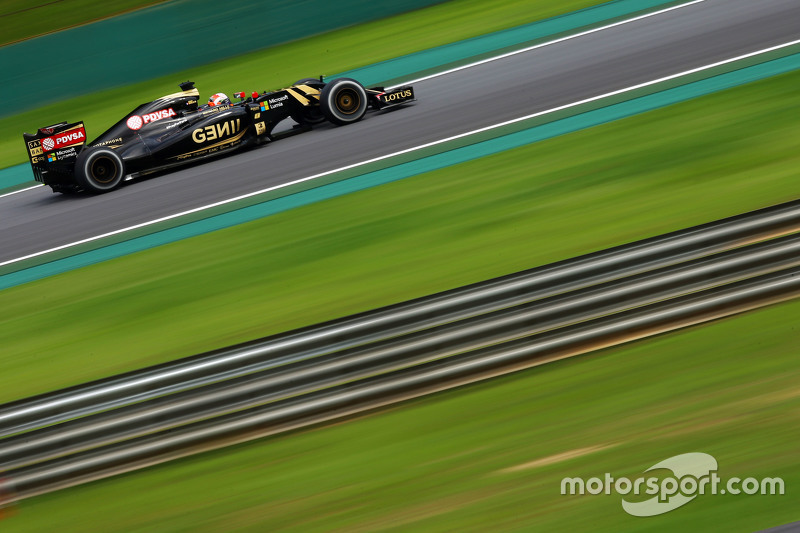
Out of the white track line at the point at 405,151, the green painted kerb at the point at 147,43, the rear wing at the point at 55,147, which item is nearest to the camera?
the white track line at the point at 405,151

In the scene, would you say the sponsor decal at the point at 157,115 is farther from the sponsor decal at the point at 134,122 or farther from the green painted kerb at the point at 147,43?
the green painted kerb at the point at 147,43

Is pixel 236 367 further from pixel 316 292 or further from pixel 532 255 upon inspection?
pixel 532 255

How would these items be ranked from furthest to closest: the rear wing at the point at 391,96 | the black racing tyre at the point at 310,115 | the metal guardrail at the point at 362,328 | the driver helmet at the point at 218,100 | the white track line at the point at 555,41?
the white track line at the point at 555,41 → the black racing tyre at the point at 310,115 → the rear wing at the point at 391,96 → the driver helmet at the point at 218,100 → the metal guardrail at the point at 362,328

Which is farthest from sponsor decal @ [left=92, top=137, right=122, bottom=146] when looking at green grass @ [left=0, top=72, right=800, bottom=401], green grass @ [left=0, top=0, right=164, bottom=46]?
green grass @ [left=0, top=0, right=164, bottom=46]

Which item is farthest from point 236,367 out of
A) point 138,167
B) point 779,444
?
point 138,167

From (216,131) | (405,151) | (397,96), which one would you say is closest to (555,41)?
(397,96)

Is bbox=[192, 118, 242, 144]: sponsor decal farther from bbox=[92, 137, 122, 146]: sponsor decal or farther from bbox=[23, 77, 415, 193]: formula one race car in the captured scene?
bbox=[92, 137, 122, 146]: sponsor decal

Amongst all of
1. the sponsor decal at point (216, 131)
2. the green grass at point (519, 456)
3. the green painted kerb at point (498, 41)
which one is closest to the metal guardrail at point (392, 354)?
the green grass at point (519, 456)

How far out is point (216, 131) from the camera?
1152 cm

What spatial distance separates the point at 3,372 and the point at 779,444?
6.06 meters

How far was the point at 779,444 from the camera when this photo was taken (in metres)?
4.71

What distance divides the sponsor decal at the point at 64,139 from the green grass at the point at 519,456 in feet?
21.6

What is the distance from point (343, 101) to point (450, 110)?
1.38 meters

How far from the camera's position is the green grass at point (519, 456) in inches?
181
